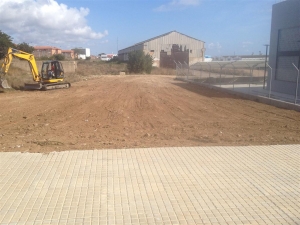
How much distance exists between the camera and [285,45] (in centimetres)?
2230

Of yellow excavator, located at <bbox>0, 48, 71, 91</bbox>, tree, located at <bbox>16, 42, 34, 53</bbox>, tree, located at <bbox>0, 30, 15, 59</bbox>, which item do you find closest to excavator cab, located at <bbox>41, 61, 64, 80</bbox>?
yellow excavator, located at <bbox>0, 48, 71, 91</bbox>

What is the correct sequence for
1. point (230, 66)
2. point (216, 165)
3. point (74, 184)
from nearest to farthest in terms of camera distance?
1. point (74, 184)
2. point (216, 165)
3. point (230, 66)

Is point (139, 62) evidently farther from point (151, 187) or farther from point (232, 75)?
point (151, 187)

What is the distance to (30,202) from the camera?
5152mm

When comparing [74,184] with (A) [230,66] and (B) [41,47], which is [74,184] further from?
(B) [41,47]

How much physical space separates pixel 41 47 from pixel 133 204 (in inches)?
5410

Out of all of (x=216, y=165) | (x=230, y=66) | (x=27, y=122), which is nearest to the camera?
(x=216, y=165)

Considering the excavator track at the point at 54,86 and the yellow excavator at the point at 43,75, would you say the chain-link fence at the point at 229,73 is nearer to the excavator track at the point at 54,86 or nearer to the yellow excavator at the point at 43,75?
the excavator track at the point at 54,86

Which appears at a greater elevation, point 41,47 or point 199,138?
point 41,47

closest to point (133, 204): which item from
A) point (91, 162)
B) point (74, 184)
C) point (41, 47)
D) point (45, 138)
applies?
point (74, 184)

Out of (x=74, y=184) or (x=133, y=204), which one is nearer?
(x=133, y=204)

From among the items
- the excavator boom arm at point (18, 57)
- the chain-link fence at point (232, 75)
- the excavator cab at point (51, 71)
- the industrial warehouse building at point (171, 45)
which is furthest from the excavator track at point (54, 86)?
the industrial warehouse building at point (171, 45)

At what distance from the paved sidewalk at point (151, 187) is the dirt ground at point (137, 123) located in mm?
1287

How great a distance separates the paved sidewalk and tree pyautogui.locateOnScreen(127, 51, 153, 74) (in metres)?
46.6
